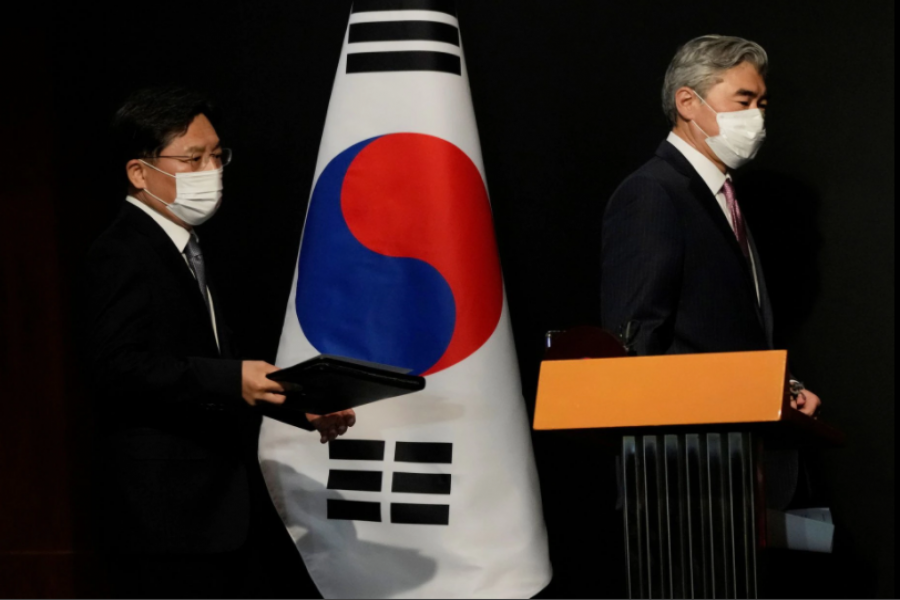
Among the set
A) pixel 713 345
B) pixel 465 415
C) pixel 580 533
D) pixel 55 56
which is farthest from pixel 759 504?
pixel 55 56

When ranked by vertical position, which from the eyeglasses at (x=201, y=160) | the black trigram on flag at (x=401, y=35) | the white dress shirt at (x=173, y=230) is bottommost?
the white dress shirt at (x=173, y=230)

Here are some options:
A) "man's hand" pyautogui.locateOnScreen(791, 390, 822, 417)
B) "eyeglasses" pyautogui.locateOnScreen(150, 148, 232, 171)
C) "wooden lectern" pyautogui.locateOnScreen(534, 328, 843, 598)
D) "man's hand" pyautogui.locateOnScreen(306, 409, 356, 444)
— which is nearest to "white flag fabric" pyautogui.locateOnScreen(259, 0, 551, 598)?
"man's hand" pyautogui.locateOnScreen(306, 409, 356, 444)

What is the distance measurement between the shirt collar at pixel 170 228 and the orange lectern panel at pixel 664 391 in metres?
0.93

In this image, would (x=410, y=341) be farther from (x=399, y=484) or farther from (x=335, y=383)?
(x=335, y=383)

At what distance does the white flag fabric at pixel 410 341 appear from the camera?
8.93ft

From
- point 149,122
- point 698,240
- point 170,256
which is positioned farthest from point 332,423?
point 698,240

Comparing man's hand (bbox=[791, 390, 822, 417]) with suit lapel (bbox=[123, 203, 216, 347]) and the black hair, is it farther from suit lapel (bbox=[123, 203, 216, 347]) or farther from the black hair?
the black hair

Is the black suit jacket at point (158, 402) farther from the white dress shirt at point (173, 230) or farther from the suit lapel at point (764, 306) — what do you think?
the suit lapel at point (764, 306)

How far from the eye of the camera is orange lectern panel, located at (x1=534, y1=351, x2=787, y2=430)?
1.70 m

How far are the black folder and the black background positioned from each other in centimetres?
122

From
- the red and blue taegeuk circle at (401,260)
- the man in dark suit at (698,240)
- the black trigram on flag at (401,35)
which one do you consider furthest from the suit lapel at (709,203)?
the black trigram on flag at (401,35)

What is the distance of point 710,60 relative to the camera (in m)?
2.68

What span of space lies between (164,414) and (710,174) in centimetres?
136

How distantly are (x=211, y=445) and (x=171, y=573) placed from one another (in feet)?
0.85
